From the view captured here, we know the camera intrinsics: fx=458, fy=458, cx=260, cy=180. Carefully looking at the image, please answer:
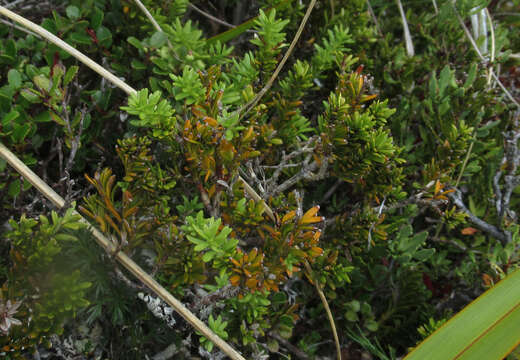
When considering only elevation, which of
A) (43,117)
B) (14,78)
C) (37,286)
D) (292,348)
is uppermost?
(14,78)

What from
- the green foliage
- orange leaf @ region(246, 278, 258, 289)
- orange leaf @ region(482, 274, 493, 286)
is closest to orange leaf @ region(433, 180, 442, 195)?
orange leaf @ region(482, 274, 493, 286)

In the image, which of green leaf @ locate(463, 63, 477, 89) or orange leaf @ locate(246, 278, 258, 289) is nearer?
orange leaf @ locate(246, 278, 258, 289)

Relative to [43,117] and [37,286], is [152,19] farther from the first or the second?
[37,286]

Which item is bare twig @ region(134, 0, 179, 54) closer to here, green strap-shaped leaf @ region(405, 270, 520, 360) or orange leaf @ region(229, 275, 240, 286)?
orange leaf @ region(229, 275, 240, 286)

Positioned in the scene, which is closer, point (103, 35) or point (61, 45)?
point (61, 45)

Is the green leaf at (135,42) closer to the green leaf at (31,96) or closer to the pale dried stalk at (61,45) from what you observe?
the pale dried stalk at (61,45)

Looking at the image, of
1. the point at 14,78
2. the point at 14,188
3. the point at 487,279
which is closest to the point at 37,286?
the point at 14,188
